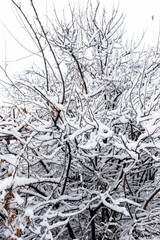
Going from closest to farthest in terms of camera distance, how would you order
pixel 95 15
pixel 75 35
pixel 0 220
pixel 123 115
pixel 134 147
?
pixel 134 147, pixel 123 115, pixel 0 220, pixel 75 35, pixel 95 15

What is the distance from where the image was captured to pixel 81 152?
1.74 metres

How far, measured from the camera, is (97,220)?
2299 mm

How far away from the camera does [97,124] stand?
126 cm

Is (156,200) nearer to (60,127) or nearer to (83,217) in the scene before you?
(83,217)

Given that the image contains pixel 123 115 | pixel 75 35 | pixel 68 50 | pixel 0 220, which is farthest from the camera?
pixel 75 35

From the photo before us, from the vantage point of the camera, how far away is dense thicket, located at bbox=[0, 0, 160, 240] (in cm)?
137

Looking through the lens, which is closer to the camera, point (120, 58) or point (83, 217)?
point (83, 217)

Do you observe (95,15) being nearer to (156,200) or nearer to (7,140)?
(7,140)

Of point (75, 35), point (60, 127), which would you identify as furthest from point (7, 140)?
point (75, 35)

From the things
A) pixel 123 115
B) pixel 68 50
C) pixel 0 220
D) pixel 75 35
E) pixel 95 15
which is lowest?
pixel 0 220

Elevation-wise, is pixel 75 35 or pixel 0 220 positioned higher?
pixel 75 35

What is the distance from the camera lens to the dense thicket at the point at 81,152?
1.37 meters

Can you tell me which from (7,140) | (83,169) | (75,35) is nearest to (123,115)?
(83,169)

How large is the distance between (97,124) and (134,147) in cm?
28
